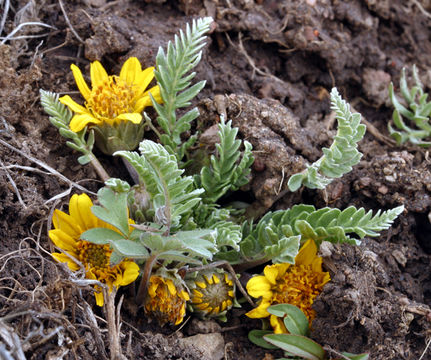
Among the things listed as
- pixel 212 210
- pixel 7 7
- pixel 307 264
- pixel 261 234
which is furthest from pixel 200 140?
pixel 7 7

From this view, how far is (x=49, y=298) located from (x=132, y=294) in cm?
45

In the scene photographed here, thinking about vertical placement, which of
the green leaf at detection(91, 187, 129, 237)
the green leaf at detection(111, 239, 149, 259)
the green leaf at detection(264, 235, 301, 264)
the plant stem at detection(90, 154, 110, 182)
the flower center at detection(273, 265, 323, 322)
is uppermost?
the green leaf at detection(91, 187, 129, 237)

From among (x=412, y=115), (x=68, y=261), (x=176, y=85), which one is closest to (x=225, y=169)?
(x=176, y=85)

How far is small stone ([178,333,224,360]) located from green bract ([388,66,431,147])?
4.90ft

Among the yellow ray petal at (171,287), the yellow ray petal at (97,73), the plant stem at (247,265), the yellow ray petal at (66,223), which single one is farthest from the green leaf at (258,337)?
the yellow ray petal at (97,73)

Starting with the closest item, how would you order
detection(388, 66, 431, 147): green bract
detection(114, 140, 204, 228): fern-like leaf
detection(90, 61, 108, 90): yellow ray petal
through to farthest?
detection(114, 140, 204, 228): fern-like leaf
detection(90, 61, 108, 90): yellow ray petal
detection(388, 66, 431, 147): green bract

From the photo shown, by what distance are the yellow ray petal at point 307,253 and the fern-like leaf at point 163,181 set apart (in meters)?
0.58

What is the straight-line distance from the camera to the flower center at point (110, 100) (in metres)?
2.48

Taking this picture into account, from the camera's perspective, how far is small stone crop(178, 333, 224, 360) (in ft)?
7.33

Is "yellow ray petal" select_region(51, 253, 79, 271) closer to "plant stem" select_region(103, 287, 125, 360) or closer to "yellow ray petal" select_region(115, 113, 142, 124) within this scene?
"plant stem" select_region(103, 287, 125, 360)

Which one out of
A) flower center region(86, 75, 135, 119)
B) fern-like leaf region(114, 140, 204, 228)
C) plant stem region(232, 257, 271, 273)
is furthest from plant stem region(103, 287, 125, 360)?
flower center region(86, 75, 135, 119)

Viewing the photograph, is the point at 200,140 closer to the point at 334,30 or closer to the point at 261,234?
the point at 261,234

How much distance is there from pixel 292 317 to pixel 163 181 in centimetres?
81

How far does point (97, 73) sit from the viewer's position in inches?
102
